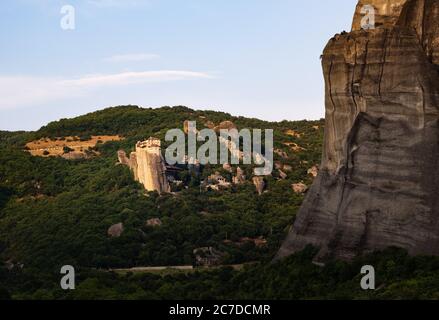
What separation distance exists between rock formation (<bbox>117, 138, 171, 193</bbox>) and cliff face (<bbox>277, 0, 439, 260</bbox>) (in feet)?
147

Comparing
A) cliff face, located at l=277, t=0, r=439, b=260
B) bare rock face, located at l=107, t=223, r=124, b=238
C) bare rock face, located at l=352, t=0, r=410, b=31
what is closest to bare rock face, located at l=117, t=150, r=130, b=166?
bare rock face, located at l=107, t=223, r=124, b=238

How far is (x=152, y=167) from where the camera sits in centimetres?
10438

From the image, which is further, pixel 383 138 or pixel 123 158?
pixel 123 158

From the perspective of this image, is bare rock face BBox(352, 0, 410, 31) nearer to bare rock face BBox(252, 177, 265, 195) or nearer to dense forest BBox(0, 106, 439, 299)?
dense forest BBox(0, 106, 439, 299)

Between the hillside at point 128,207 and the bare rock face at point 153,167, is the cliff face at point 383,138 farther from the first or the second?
the bare rock face at point 153,167

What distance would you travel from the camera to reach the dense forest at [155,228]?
186ft

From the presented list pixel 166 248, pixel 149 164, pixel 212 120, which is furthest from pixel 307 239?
pixel 212 120

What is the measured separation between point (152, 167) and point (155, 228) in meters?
12.5

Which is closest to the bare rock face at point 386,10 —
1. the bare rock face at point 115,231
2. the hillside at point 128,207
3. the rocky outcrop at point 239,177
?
the hillside at point 128,207

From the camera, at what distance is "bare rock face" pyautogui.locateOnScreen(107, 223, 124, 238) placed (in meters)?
89.9

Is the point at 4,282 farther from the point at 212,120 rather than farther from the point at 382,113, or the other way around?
the point at 212,120

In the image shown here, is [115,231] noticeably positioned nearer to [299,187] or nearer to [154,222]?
[154,222]

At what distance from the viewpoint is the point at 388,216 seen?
180 ft

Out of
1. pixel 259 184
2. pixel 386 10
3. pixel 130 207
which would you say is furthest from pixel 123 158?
pixel 386 10
